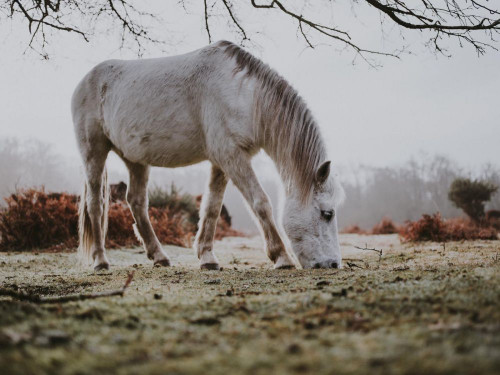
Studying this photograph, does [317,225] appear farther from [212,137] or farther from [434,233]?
[434,233]

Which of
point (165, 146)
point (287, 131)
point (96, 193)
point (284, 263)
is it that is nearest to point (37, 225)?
point (96, 193)

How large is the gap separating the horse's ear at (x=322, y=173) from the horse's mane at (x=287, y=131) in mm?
52

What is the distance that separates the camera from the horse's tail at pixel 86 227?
15.2 feet

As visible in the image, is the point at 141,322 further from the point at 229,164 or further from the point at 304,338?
Result: the point at 229,164

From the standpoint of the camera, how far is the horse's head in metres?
3.26

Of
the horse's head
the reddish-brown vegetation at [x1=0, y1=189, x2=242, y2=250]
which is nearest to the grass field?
the horse's head

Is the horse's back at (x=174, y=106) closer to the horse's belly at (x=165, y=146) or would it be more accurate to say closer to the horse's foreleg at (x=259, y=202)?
the horse's belly at (x=165, y=146)

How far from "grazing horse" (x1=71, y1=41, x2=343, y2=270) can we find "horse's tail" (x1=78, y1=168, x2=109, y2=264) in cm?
1

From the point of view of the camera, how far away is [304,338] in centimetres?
100

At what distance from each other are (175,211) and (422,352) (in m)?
10.1

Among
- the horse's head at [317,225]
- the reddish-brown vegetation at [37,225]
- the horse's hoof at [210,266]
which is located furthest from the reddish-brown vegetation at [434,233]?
the reddish-brown vegetation at [37,225]

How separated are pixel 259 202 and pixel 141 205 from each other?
6.90 ft

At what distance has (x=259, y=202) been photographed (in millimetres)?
3447

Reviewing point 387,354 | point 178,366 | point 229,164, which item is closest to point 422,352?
point 387,354
